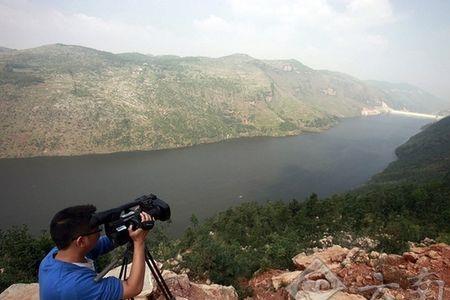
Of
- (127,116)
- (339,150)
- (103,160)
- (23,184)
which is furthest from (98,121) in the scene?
(339,150)

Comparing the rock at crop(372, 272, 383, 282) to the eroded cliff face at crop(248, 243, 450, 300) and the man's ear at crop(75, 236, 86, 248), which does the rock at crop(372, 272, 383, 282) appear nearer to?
the eroded cliff face at crop(248, 243, 450, 300)

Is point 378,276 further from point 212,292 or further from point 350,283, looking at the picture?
point 212,292

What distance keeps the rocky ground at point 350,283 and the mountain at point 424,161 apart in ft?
151

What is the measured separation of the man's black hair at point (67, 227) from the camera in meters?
2.66

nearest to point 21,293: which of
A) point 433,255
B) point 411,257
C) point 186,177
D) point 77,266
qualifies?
point 77,266

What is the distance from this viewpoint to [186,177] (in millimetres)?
69000

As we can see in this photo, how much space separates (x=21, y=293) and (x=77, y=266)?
546 cm

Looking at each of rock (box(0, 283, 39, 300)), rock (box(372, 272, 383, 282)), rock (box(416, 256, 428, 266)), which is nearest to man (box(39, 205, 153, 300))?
rock (box(0, 283, 39, 300))

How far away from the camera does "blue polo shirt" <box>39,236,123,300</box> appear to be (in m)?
2.51

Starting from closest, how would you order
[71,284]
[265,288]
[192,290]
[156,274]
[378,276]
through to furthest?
[71,284] < [156,274] < [192,290] < [378,276] < [265,288]

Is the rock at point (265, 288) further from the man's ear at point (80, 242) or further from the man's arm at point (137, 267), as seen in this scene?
the man's ear at point (80, 242)

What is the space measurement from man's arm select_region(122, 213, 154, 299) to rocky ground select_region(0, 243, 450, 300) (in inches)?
162

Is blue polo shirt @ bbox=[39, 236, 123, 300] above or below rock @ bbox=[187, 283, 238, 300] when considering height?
above

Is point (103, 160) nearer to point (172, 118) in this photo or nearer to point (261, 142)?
point (172, 118)
